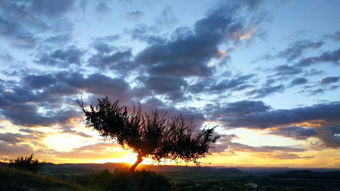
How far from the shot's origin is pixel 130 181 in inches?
1642

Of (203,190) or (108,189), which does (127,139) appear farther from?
(203,190)

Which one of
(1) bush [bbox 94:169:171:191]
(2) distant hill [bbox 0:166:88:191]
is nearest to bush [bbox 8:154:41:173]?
(1) bush [bbox 94:169:171:191]

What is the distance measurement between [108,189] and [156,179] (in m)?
12.1

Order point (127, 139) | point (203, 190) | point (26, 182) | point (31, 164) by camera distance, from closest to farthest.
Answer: point (26, 182)
point (127, 139)
point (31, 164)
point (203, 190)

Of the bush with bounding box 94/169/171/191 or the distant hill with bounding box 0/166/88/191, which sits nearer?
the distant hill with bounding box 0/166/88/191

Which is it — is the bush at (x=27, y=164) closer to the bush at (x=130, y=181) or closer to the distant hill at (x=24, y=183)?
the bush at (x=130, y=181)

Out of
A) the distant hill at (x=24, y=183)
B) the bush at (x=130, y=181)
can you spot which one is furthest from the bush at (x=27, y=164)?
the distant hill at (x=24, y=183)

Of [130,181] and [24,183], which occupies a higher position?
[24,183]

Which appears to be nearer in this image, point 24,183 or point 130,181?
point 24,183

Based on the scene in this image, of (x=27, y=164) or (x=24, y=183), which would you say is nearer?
(x=24, y=183)

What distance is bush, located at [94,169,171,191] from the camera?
41981mm

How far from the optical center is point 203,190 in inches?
2714

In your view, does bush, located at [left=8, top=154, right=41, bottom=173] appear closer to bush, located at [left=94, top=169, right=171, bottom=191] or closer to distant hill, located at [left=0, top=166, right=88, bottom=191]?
bush, located at [left=94, top=169, right=171, bottom=191]

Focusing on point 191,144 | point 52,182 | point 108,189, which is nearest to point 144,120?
point 191,144
